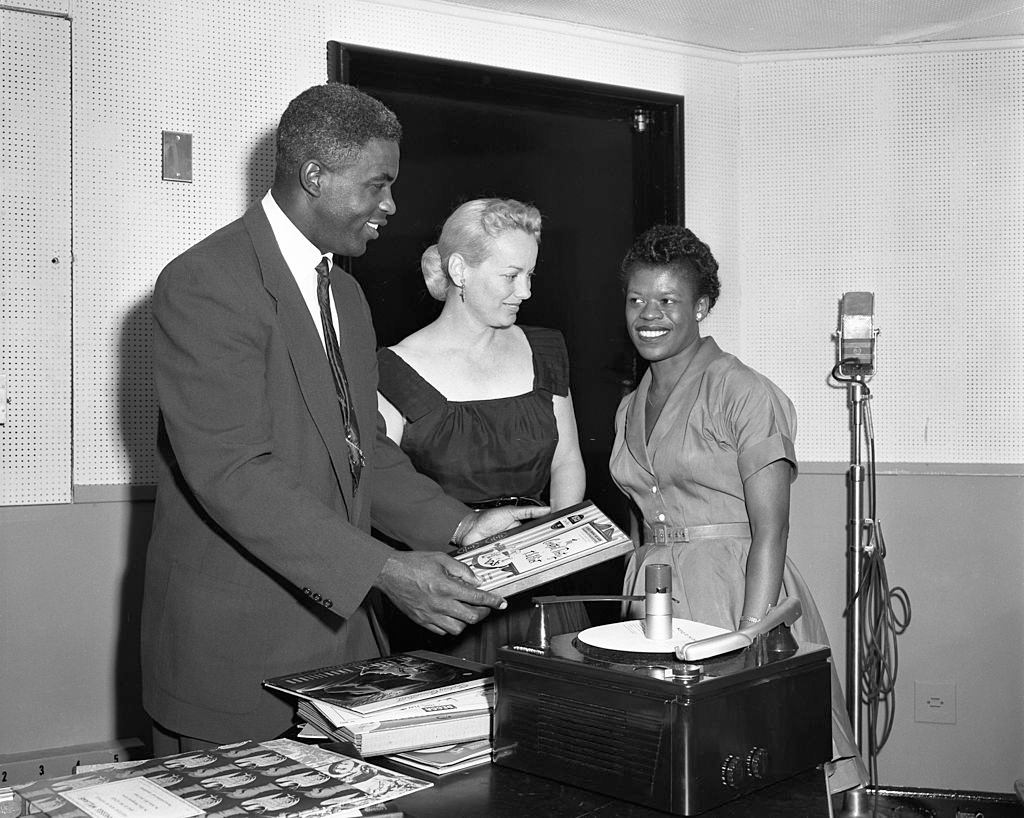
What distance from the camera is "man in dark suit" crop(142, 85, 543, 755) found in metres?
1.95

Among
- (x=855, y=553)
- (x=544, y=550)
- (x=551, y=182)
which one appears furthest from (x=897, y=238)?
(x=544, y=550)

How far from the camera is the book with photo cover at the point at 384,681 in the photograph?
171 centimetres

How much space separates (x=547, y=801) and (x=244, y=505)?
81cm

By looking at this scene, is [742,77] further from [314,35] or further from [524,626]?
[524,626]

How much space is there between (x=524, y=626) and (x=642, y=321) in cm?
98

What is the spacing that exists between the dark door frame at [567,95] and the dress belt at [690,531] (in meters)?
1.59

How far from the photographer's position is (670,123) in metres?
4.38

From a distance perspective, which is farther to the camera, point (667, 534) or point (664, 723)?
point (667, 534)

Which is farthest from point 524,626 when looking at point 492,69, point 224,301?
point 492,69

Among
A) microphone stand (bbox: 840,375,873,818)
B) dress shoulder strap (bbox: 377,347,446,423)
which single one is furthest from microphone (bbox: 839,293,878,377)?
dress shoulder strap (bbox: 377,347,446,423)

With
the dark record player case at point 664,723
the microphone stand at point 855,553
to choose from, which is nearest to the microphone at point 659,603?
the dark record player case at point 664,723

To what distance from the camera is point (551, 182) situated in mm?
4230

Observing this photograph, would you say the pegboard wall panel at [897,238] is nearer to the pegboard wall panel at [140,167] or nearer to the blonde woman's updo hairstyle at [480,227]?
the blonde woman's updo hairstyle at [480,227]

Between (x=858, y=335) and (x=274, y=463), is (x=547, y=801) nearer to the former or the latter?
(x=274, y=463)
